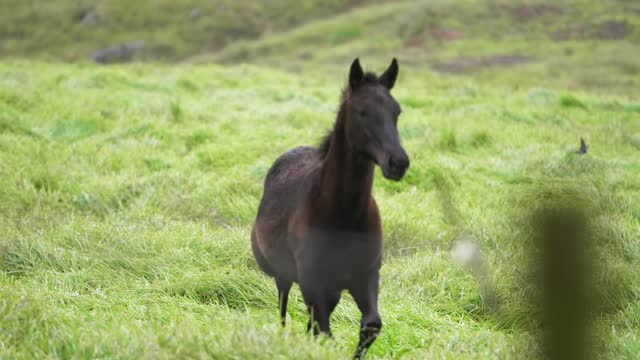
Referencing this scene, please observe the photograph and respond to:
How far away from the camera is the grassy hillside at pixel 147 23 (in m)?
67.9

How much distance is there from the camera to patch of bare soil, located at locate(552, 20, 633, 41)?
5505 centimetres

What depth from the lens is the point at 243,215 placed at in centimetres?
737

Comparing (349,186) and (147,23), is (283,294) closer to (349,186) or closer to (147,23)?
(349,186)

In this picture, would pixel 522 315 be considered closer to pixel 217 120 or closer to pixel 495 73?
pixel 217 120

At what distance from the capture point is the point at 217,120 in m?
13.6

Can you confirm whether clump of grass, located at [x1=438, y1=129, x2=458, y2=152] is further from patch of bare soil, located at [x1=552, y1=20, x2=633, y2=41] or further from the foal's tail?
patch of bare soil, located at [x1=552, y1=20, x2=633, y2=41]

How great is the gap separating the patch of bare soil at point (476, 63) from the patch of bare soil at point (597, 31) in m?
13.1

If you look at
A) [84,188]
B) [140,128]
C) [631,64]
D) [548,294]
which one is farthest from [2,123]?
[631,64]

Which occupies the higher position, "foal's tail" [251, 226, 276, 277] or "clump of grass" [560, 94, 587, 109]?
"foal's tail" [251, 226, 276, 277]

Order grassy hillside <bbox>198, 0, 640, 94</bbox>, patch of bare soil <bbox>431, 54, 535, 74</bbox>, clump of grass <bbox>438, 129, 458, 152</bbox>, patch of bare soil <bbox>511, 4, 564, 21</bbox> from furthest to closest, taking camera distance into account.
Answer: patch of bare soil <bbox>511, 4, 564, 21</bbox>, patch of bare soil <bbox>431, 54, 535, 74</bbox>, grassy hillside <bbox>198, 0, 640, 94</bbox>, clump of grass <bbox>438, 129, 458, 152</bbox>

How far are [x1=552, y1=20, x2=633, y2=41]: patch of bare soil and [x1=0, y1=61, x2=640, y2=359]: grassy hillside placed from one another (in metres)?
45.4

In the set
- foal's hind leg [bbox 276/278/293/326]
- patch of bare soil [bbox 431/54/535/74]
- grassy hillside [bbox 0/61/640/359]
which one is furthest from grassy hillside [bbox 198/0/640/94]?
foal's hind leg [bbox 276/278/293/326]

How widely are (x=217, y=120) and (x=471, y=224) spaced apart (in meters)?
7.97

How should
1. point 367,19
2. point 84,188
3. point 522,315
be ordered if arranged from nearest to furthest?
point 522,315 < point 84,188 < point 367,19
